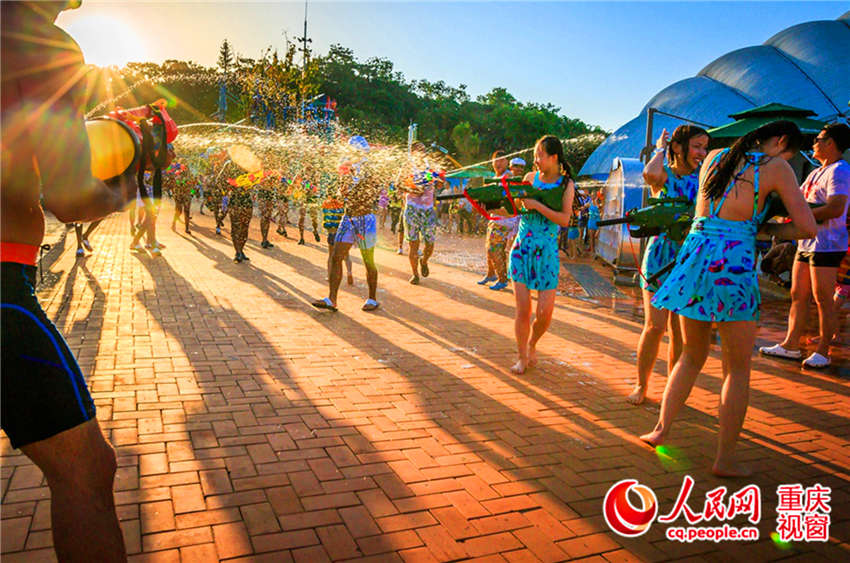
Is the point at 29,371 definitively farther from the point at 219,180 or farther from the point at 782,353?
the point at 219,180

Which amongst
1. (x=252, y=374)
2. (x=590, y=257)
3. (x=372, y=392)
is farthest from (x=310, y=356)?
(x=590, y=257)

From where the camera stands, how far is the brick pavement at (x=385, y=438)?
263cm

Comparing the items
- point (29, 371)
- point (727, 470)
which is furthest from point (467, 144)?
point (29, 371)

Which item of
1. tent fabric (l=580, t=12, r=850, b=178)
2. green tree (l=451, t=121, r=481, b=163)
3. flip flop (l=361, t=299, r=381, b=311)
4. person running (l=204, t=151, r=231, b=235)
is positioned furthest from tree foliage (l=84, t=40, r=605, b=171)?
flip flop (l=361, t=299, r=381, b=311)

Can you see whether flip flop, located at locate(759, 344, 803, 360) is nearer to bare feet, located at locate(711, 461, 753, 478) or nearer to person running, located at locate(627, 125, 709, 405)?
person running, located at locate(627, 125, 709, 405)

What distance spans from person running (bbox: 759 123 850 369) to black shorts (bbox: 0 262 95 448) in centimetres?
559

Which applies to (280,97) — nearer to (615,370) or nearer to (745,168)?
(615,370)

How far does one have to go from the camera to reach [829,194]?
5.20 meters

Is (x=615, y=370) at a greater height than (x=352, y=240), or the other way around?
(x=352, y=240)

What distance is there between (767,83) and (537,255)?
18.4 metres

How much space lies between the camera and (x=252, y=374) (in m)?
4.73

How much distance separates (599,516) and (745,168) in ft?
6.56

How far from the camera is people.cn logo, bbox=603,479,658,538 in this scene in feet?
9.23

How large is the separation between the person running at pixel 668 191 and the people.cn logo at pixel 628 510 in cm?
143
